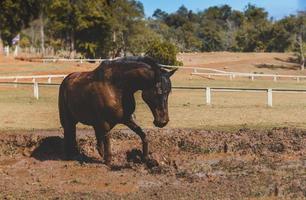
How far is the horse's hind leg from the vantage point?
38.1 feet

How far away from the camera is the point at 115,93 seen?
1031 centimetres

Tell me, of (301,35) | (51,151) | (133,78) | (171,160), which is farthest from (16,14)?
(133,78)

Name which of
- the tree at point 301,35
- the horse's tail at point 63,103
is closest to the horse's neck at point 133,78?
the horse's tail at point 63,103

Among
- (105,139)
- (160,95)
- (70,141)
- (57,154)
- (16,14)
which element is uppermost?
(16,14)

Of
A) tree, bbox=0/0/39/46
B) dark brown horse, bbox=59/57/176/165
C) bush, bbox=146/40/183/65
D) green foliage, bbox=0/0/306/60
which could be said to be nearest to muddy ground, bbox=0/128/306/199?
dark brown horse, bbox=59/57/176/165

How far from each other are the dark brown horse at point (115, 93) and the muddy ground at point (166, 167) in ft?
2.63

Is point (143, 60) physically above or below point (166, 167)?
above

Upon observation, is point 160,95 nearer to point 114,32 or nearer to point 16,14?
point 16,14

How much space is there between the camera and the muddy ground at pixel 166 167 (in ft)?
27.3

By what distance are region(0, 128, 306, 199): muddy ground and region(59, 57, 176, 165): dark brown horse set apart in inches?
31.5

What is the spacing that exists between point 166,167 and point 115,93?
5.20ft

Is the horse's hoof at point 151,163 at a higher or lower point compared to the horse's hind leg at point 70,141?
lower

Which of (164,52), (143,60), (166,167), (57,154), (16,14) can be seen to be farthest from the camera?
(16,14)

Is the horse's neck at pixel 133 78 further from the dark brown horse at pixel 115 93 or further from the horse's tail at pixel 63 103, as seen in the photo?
the horse's tail at pixel 63 103
